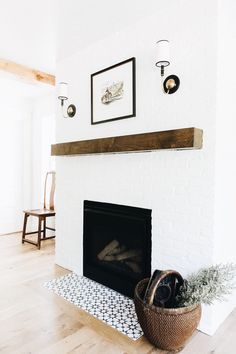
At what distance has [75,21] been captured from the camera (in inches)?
91.0

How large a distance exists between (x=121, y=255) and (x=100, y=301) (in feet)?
1.36

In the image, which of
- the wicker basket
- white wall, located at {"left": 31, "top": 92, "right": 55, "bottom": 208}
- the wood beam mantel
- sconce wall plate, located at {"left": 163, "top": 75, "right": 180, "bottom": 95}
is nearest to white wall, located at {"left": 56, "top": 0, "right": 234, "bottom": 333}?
sconce wall plate, located at {"left": 163, "top": 75, "right": 180, "bottom": 95}

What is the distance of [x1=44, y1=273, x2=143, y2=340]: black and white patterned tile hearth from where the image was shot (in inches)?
75.0

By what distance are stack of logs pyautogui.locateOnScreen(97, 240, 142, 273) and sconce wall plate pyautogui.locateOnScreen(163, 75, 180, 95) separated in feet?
4.26

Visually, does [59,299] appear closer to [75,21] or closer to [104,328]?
[104,328]

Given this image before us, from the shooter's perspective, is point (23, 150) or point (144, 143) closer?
point (144, 143)

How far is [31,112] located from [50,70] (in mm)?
1474

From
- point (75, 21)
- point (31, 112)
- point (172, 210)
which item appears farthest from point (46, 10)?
point (31, 112)

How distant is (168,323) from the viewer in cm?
156

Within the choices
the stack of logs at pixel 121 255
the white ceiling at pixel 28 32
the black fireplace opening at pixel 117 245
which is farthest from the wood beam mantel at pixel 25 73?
the stack of logs at pixel 121 255

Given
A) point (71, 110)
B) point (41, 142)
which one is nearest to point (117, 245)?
point (71, 110)

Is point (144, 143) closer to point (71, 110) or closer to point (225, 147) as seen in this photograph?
point (225, 147)

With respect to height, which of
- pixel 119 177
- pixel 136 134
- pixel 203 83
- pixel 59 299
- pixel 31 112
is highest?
pixel 31 112

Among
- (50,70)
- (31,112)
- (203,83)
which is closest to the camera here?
(203,83)
